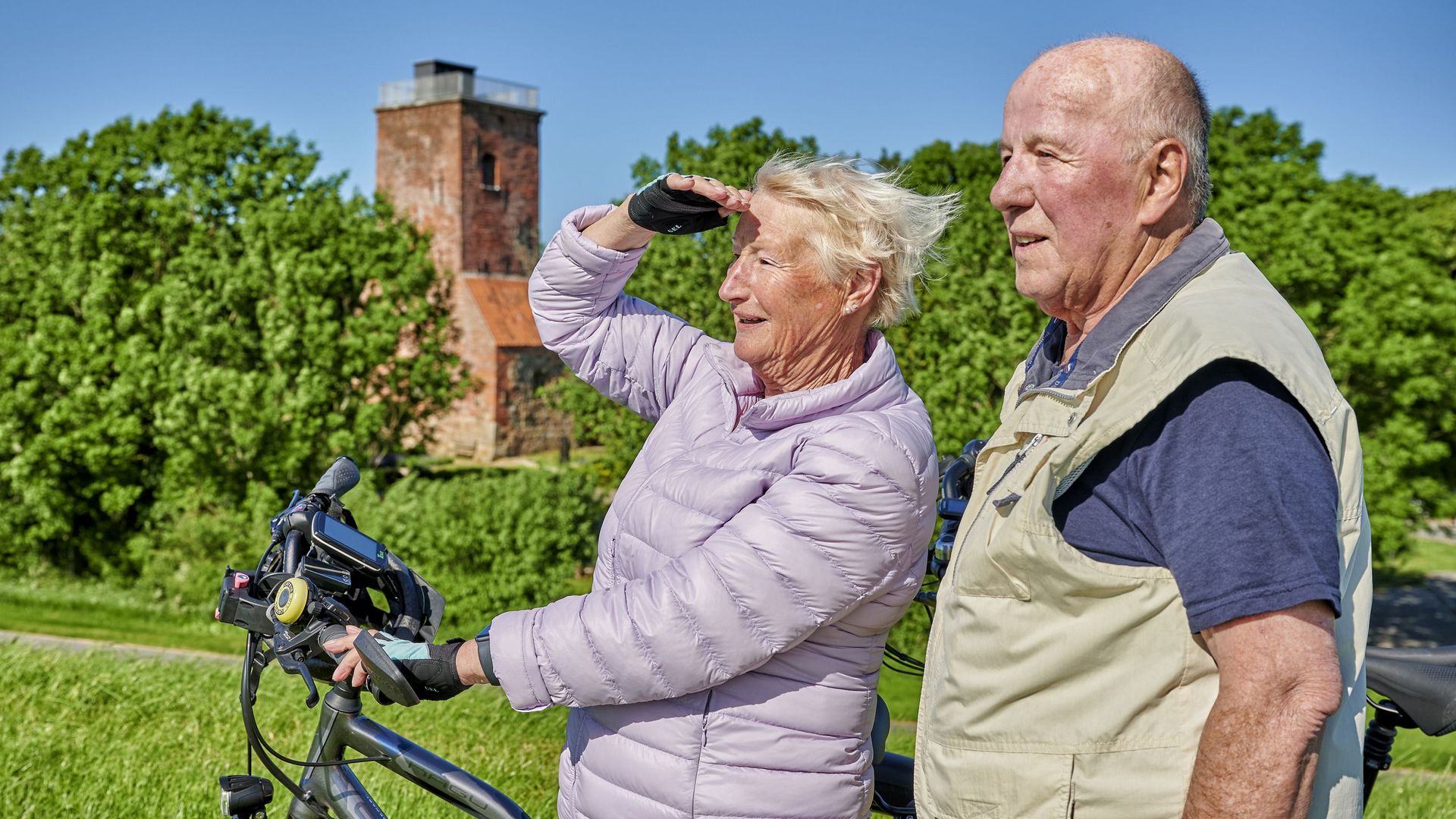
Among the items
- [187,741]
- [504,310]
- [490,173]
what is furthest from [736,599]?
[490,173]

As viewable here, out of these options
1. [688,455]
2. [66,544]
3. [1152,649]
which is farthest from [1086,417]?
[66,544]

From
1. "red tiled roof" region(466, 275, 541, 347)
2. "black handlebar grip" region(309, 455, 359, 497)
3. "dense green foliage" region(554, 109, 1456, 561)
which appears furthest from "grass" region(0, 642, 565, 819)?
"red tiled roof" region(466, 275, 541, 347)

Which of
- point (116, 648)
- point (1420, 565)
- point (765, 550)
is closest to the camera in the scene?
point (765, 550)

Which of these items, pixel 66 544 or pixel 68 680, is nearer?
pixel 68 680

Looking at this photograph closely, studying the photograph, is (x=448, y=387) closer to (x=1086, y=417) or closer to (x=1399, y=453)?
(x=1399, y=453)

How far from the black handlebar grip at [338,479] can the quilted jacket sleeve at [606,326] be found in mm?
575

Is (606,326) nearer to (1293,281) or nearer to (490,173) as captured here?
(1293,281)

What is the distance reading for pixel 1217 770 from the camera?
1.64 metres

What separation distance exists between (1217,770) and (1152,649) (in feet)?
0.59

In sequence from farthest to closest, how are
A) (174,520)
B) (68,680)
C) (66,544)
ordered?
Result: (66,544) → (174,520) → (68,680)

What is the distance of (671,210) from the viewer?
2871 mm

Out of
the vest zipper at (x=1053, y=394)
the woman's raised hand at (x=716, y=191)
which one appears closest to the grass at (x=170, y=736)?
the woman's raised hand at (x=716, y=191)

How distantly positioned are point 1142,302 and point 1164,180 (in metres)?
0.19

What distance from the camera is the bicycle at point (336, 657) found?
2.61 metres
